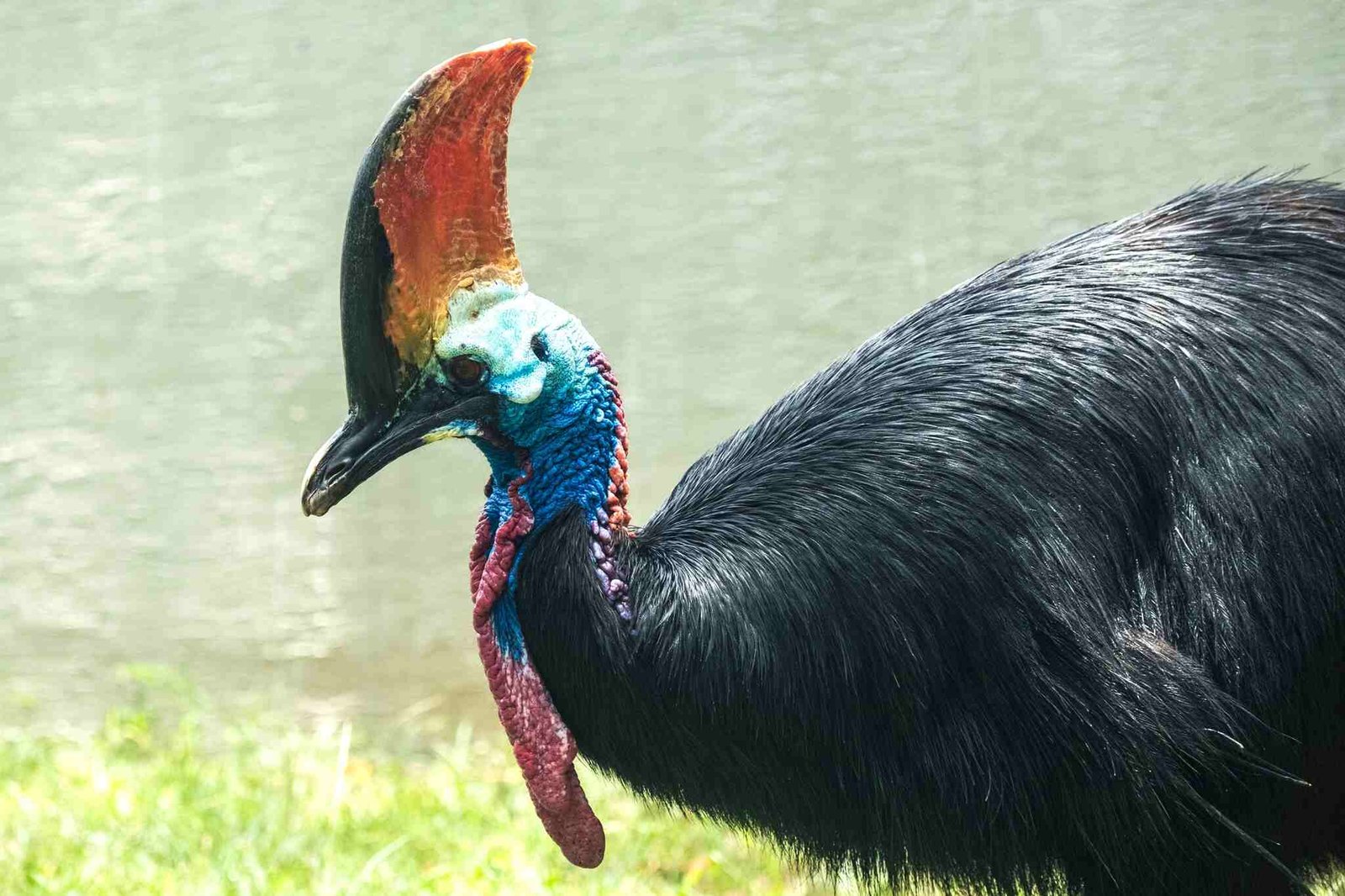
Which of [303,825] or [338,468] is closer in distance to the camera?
[338,468]

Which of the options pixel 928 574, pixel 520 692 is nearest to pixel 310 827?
pixel 520 692

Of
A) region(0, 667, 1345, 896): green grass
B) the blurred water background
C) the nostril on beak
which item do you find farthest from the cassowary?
the blurred water background

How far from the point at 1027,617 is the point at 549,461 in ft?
2.10

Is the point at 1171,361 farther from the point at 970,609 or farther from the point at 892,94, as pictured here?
the point at 892,94

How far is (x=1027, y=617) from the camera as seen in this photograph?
1976 mm

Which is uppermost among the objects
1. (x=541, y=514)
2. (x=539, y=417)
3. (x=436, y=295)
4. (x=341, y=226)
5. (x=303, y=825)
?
(x=436, y=295)

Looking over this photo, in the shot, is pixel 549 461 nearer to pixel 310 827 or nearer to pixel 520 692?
pixel 520 692

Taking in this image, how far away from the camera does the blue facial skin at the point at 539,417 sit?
2.05 metres

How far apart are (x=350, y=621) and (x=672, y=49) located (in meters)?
1.73

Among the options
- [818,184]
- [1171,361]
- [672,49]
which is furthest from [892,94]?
[1171,361]

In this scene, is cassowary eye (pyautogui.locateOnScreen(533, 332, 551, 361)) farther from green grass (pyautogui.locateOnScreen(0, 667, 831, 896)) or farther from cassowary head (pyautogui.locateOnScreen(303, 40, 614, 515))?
green grass (pyautogui.locateOnScreen(0, 667, 831, 896))

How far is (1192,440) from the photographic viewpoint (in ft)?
6.88

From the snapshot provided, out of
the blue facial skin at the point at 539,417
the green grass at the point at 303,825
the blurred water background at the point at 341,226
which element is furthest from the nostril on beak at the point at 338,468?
the blurred water background at the point at 341,226

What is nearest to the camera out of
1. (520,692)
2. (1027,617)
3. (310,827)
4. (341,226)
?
(1027,617)
